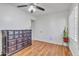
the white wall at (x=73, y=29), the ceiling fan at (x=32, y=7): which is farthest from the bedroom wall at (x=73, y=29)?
the ceiling fan at (x=32, y=7)

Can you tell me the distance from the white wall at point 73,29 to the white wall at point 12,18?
70 cm

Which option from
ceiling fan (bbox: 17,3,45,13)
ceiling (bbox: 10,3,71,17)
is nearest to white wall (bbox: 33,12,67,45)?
ceiling (bbox: 10,3,71,17)

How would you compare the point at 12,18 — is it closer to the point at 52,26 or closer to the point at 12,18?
the point at 12,18

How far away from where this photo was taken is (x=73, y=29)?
53.3 inches

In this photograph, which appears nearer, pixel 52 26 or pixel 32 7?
pixel 32 7

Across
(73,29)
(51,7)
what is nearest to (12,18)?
(51,7)

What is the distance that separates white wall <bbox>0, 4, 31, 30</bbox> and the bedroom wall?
700mm

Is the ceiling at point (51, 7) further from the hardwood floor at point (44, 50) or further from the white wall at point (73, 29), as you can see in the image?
the hardwood floor at point (44, 50)

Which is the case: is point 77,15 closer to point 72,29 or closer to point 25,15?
point 72,29

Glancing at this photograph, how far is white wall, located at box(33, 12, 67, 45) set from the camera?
4.58 ft

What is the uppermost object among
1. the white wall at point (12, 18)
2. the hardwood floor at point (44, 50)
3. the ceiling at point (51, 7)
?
the ceiling at point (51, 7)

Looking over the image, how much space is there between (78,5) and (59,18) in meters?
0.34

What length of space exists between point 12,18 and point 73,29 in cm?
99

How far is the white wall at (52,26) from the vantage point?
1.39 meters
